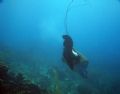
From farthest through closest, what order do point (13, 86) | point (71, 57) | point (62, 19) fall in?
point (62, 19) → point (13, 86) → point (71, 57)

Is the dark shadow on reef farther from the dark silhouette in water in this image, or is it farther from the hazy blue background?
the hazy blue background

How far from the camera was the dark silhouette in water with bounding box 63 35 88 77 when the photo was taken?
3.81 meters

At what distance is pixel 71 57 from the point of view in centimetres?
397

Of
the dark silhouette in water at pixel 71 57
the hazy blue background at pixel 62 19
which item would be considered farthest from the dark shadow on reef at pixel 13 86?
the hazy blue background at pixel 62 19

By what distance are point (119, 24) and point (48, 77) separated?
40104 millimetres

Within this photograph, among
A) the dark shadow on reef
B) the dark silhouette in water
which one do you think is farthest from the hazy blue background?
the dark silhouette in water

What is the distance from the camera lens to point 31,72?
10.7 metres

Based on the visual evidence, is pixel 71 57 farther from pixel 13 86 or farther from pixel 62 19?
pixel 62 19

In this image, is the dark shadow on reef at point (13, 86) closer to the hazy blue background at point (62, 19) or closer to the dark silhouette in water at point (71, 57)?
the dark silhouette in water at point (71, 57)

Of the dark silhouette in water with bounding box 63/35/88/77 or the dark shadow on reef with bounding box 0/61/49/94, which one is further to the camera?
the dark shadow on reef with bounding box 0/61/49/94

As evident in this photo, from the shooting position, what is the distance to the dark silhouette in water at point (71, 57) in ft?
12.5

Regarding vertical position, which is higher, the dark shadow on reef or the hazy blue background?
the hazy blue background

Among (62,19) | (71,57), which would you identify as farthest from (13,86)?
(62,19)

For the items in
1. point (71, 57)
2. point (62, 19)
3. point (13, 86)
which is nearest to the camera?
point (71, 57)
